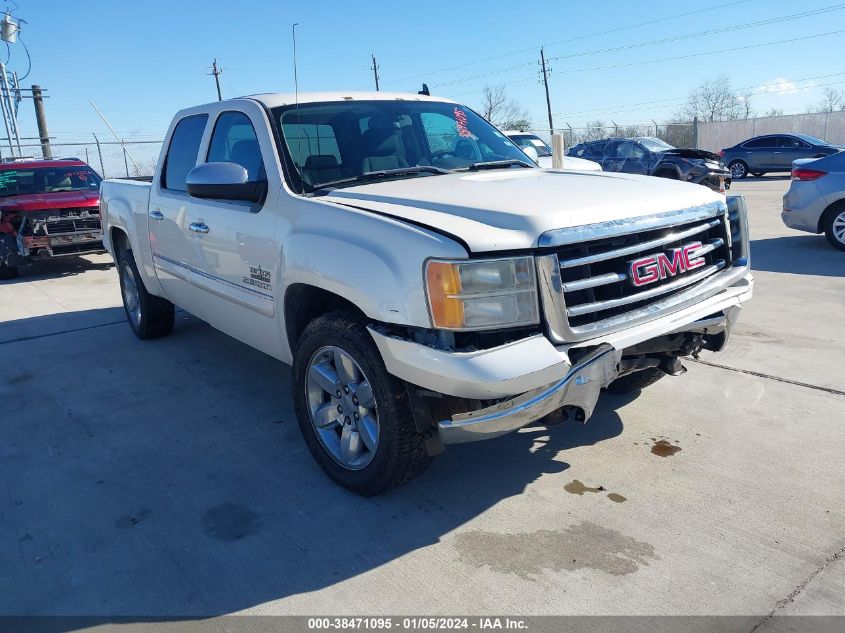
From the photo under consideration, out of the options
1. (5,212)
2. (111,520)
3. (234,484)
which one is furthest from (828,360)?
(5,212)

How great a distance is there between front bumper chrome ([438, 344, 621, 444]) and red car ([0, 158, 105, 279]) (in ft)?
27.7

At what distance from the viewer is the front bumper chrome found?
2699mm

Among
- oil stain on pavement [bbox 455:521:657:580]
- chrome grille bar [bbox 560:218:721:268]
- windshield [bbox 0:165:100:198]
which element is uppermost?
windshield [bbox 0:165:100:198]

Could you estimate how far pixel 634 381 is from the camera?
167 inches

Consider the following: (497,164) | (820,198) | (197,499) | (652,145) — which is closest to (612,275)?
(497,164)

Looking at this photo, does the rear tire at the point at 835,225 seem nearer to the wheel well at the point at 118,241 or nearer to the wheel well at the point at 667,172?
the wheel well at the point at 118,241

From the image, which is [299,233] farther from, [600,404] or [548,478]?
[600,404]

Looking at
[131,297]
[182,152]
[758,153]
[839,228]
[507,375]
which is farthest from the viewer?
[758,153]

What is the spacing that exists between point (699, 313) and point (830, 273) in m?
5.31

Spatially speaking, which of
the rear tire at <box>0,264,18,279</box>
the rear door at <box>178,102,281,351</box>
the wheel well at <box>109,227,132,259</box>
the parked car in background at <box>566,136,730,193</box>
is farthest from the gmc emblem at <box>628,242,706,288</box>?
the parked car in background at <box>566,136,730,193</box>

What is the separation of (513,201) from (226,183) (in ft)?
5.15

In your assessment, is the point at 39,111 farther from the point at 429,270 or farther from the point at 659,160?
the point at 429,270

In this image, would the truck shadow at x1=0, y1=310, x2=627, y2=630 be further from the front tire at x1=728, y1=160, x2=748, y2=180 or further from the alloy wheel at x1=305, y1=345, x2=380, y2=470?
the front tire at x1=728, y1=160, x2=748, y2=180

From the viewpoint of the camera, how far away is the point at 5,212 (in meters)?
10.1
